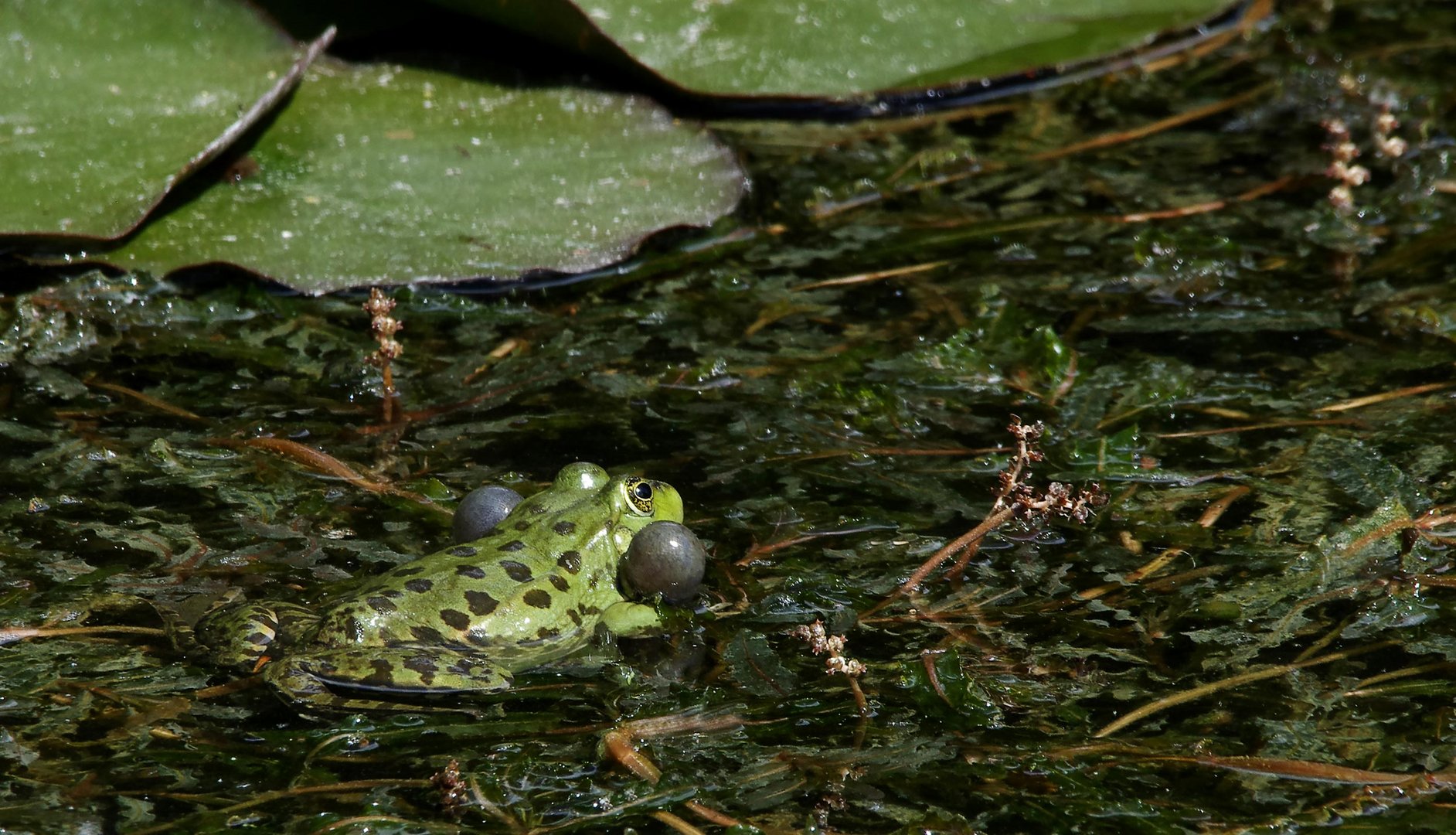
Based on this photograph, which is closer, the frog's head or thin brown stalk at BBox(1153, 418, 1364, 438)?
the frog's head

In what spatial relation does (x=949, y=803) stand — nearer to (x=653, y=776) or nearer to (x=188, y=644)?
(x=653, y=776)

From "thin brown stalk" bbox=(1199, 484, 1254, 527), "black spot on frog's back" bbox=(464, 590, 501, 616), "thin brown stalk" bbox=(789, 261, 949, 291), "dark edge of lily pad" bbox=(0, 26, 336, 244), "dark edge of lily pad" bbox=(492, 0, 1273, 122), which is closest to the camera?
"black spot on frog's back" bbox=(464, 590, 501, 616)

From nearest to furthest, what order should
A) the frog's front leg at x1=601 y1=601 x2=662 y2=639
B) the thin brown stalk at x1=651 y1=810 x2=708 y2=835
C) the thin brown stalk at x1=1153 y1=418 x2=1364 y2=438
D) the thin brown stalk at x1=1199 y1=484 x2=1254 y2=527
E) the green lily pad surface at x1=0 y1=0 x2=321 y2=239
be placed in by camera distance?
1. the thin brown stalk at x1=651 y1=810 x2=708 y2=835
2. the frog's front leg at x1=601 y1=601 x2=662 y2=639
3. the thin brown stalk at x1=1199 y1=484 x2=1254 y2=527
4. the thin brown stalk at x1=1153 y1=418 x2=1364 y2=438
5. the green lily pad surface at x1=0 y1=0 x2=321 y2=239

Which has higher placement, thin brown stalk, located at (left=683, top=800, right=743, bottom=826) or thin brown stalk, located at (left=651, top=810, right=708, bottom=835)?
thin brown stalk, located at (left=683, top=800, right=743, bottom=826)

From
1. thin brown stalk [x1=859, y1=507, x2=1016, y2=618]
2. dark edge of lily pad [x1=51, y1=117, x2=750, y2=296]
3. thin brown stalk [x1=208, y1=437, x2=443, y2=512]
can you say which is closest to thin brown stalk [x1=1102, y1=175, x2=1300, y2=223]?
dark edge of lily pad [x1=51, y1=117, x2=750, y2=296]

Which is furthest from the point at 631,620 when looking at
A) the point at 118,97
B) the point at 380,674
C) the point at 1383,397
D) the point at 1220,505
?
the point at 118,97

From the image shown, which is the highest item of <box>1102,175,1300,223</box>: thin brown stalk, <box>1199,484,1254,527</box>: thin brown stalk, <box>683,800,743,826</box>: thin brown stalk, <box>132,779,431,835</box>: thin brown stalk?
<box>1102,175,1300,223</box>: thin brown stalk

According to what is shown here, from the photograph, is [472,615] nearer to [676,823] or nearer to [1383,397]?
[676,823]

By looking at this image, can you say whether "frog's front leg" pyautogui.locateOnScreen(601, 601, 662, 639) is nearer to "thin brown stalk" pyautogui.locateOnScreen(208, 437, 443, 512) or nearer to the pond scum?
the pond scum
